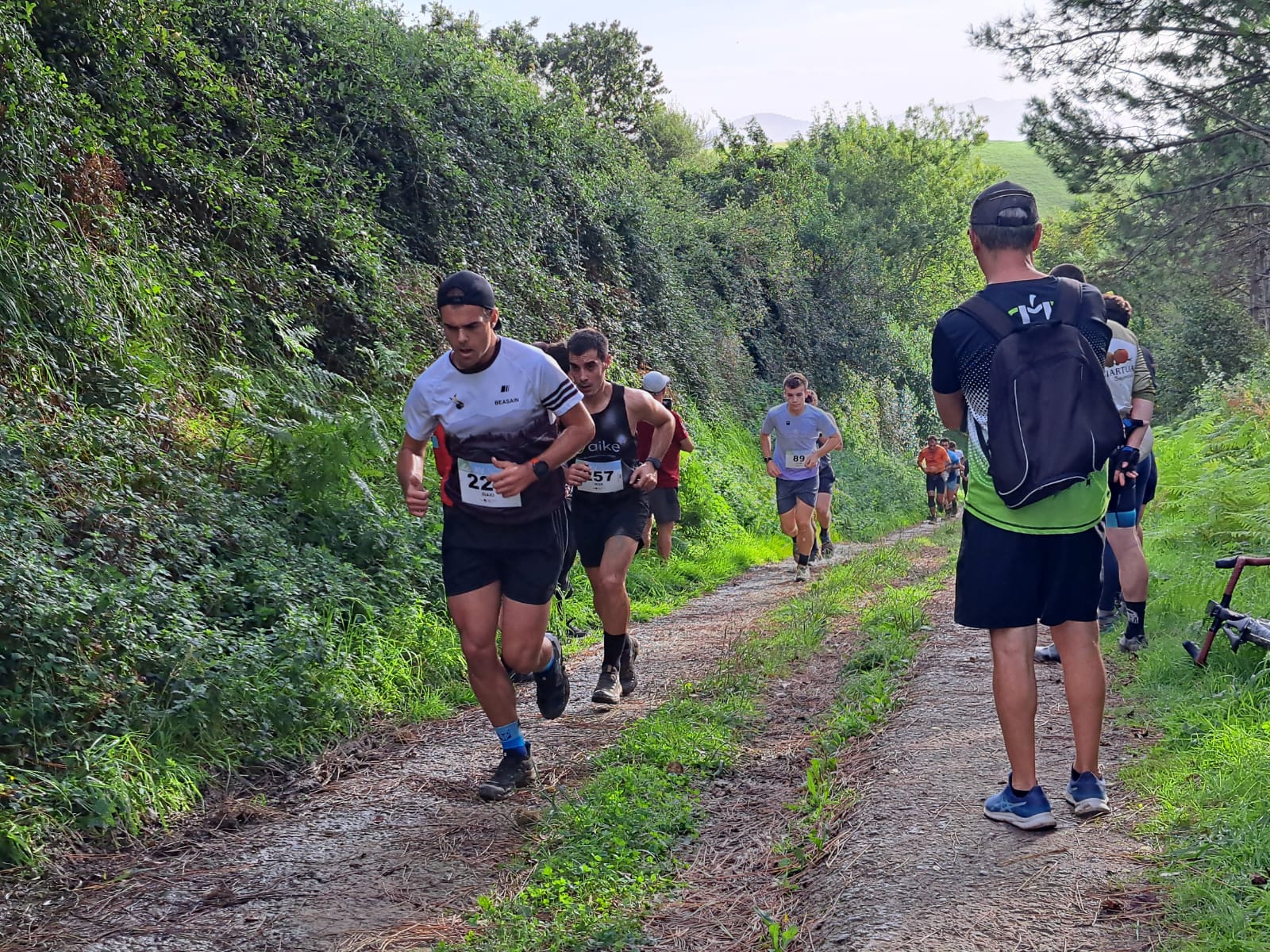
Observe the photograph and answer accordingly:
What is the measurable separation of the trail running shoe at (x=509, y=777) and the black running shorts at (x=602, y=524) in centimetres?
200

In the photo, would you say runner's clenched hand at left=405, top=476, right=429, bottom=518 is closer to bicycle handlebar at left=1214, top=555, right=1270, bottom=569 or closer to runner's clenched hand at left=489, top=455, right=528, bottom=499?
runner's clenched hand at left=489, top=455, right=528, bottom=499

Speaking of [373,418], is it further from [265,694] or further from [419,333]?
[419,333]

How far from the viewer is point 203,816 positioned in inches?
203

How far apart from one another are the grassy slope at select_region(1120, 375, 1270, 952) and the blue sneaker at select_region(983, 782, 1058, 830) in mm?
330

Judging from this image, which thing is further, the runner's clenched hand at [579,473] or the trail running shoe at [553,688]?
the runner's clenched hand at [579,473]

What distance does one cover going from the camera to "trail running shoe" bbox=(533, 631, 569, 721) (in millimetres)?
5949

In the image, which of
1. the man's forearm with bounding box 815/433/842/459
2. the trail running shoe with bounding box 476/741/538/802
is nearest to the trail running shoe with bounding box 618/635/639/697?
the trail running shoe with bounding box 476/741/538/802

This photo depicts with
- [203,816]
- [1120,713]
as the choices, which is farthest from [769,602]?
[203,816]

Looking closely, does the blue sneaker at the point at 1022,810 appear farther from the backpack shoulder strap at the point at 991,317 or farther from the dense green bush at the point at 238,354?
the dense green bush at the point at 238,354

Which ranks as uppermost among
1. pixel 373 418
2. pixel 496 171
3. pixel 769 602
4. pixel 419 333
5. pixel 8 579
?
pixel 496 171

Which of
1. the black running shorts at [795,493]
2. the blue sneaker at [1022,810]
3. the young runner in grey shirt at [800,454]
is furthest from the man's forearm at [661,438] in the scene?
the black running shorts at [795,493]

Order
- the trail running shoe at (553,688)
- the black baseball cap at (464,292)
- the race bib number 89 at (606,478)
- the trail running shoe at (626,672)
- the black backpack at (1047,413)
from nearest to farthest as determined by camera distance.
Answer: the black backpack at (1047,413) < the black baseball cap at (464,292) < the trail running shoe at (553,688) < the race bib number 89 at (606,478) < the trail running shoe at (626,672)

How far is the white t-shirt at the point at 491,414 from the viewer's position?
5168mm

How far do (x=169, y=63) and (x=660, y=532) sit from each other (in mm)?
6306
